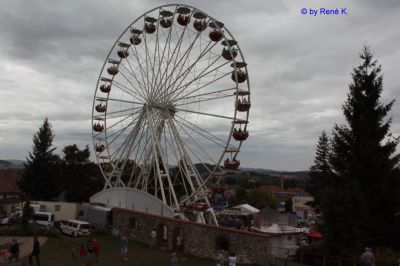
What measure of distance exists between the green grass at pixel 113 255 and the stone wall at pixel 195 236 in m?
0.67

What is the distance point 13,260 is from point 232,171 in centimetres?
1441

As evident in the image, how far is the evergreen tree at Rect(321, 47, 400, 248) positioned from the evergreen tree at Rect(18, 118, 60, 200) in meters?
33.0

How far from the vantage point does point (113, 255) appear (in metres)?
23.9

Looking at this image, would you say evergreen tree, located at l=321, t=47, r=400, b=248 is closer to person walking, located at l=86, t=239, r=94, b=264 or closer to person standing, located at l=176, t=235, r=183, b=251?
person standing, located at l=176, t=235, r=183, b=251

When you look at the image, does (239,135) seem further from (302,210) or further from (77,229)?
(302,210)

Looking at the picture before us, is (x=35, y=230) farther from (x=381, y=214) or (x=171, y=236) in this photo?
(x=381, y=214)

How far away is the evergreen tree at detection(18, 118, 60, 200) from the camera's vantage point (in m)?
49.0

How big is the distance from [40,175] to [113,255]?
28580mm

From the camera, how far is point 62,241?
1100 inches

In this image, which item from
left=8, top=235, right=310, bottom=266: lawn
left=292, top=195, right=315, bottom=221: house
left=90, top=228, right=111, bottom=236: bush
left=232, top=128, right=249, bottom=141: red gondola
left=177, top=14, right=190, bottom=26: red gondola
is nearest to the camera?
left=8, top=235, right=310, bottom=266: lawn

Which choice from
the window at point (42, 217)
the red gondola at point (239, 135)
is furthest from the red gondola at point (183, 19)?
the window at point (42, 217)

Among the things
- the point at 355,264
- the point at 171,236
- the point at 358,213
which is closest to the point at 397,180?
the point at 358,213

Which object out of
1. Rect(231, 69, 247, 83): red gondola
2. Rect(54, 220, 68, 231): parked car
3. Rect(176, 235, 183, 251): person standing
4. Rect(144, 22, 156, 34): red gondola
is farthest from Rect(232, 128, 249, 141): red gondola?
Rect(54, 220, 68, 231): parked car

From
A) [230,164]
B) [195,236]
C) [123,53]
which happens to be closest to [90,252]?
[195,236]
